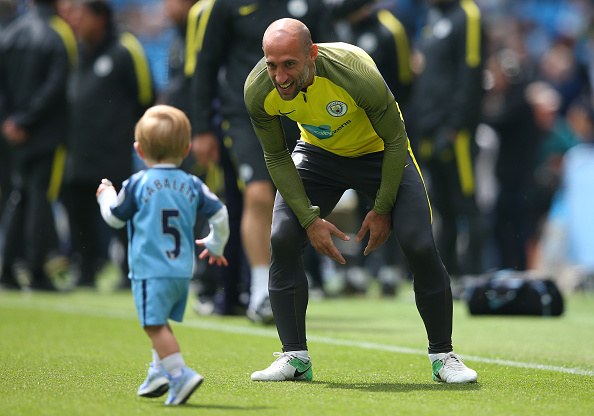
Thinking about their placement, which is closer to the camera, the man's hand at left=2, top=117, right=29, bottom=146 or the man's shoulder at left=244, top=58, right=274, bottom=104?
the man's shoulder at left=244, top=58, right=274, bottom=104

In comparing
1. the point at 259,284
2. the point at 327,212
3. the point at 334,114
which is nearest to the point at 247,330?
the point at 259,284

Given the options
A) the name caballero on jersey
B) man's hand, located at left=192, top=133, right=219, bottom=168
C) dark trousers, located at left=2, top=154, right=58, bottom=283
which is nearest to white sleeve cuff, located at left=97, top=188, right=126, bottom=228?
the name caballero on jersey

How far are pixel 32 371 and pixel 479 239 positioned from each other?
19.6 feet

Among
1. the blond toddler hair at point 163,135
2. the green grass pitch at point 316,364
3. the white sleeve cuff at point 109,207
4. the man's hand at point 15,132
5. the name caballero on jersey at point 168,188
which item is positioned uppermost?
the man's hand at point 15,132

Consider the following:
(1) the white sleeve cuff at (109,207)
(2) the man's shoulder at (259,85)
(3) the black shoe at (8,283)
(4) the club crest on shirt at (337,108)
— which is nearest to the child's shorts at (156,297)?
(1) the white sleeve cuff at (109,207)

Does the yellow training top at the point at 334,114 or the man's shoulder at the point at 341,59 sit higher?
the man's shoulder at the point at 341,59

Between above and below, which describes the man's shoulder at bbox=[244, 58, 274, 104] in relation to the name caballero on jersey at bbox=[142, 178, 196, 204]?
above

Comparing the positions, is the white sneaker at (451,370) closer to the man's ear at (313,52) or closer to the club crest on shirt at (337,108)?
the club crest on shirt at (337,108)

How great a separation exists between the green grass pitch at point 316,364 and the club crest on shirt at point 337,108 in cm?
124

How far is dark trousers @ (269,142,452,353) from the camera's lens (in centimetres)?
446

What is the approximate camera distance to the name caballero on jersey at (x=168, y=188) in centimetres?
386

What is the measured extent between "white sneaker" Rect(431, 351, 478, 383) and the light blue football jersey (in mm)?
1324

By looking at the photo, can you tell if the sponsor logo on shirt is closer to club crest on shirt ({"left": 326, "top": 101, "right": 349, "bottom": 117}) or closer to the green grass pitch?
club crest on shirt ({"left": 326, "top": 101, "right": 349, "bottom": 117})

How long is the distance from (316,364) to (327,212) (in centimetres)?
84
